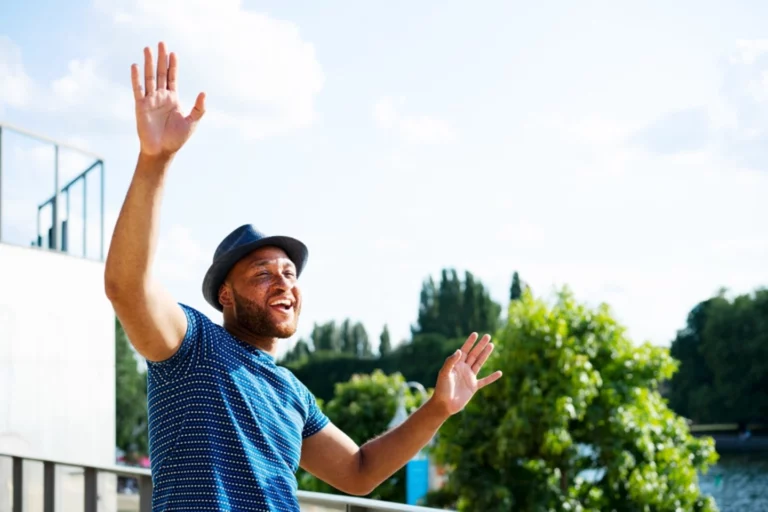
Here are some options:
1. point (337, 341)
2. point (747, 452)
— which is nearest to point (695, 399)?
point (747, 452)

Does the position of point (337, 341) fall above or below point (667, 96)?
below

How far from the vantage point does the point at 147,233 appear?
5.04ft

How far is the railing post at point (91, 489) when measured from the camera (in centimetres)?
441

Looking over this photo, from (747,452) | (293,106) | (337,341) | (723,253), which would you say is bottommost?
(747,452)

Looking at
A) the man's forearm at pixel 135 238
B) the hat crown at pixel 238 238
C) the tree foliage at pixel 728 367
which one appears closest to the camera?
the man's forearm at pixel 135 238

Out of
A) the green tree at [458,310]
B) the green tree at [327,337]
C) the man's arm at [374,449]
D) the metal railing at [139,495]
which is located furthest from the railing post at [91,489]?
the green tree at [327,337]

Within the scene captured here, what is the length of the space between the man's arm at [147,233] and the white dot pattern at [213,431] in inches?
2.7

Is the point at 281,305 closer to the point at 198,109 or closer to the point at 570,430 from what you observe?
the point at 198,109

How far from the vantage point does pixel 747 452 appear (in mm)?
55938

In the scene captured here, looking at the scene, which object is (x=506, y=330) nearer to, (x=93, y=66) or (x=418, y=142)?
(x=93, y=66)

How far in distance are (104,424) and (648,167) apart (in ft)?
271

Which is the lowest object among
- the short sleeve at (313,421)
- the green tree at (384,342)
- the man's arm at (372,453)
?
the man's arm at (372,453)

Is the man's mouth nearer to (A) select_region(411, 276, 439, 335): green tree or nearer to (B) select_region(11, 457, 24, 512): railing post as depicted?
(B) select_region(11, 457, 24, 512): railing post

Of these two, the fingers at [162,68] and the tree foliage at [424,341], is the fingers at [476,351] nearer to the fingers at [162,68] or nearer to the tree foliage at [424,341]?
the fingers at [162,68]
